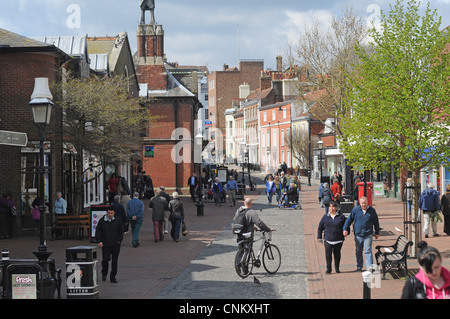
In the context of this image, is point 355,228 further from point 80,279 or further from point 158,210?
point 158,210

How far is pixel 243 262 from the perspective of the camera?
13.6 metres

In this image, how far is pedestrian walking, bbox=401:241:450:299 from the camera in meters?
6.55

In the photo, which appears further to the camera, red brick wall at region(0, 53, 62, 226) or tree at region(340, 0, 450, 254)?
red brick wall at region(0, 53, 62, 226)

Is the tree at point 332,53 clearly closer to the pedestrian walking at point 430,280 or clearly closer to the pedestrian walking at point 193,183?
the pedestrian walking at point 193,183

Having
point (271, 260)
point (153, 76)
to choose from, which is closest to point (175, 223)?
point (271, 260)

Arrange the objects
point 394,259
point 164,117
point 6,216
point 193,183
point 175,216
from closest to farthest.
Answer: point 394,259 < point 175,216 < point 6,216 < point 193,183 < point 164,117

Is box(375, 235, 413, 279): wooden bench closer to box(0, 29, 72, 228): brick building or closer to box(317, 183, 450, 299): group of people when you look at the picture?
box(317, 183, 450, 299): group of people

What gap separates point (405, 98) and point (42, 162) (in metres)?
8.29

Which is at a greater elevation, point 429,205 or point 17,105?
point 17,105

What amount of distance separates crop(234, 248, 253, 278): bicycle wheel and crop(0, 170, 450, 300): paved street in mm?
157

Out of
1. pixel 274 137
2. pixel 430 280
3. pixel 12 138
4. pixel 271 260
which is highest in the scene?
pixel 274 137

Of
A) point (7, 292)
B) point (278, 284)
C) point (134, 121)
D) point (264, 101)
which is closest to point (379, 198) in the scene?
point (134, 121)

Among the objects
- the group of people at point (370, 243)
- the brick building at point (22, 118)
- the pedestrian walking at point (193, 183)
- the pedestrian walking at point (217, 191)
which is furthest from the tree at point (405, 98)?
the pedestrian walking at point (193, 183)

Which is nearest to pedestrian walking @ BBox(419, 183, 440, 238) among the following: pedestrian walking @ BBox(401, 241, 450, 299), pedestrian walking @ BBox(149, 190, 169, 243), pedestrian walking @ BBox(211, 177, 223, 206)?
pedestrian walking @ BBox(149, 190, 169, 243)
